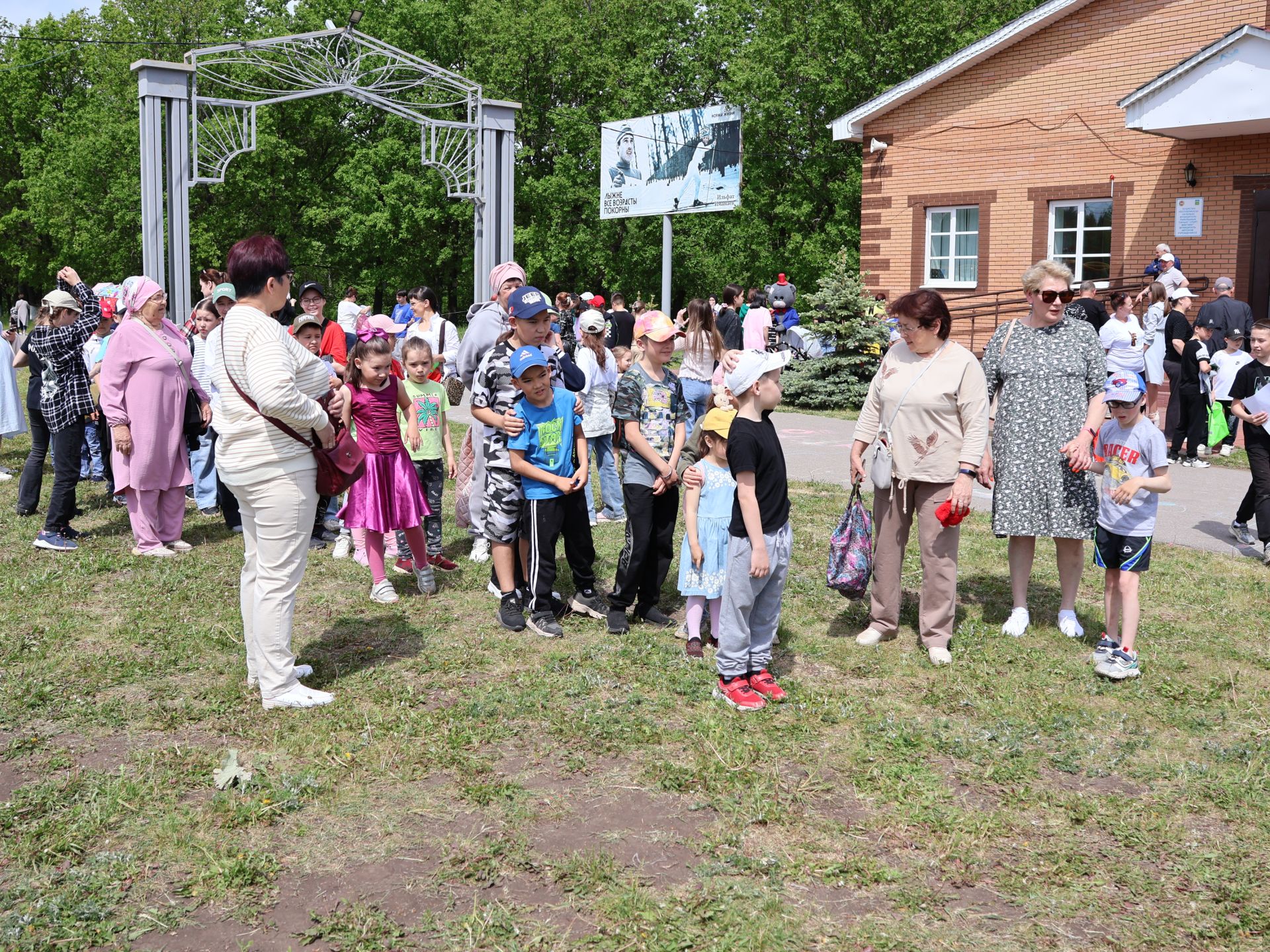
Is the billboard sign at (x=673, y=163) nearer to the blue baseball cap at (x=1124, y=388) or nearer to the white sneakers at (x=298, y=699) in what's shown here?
the blue baseball cap at (x=1124, y=388)

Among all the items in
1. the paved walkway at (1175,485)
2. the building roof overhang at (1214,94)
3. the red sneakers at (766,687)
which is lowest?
the red sneakers at (766,687)

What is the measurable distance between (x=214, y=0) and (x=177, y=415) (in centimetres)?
4469

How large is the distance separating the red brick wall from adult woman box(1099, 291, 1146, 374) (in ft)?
18.6

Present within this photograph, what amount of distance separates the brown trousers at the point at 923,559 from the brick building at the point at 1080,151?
12.7 meters

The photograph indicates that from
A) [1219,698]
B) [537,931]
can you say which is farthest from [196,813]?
[1219,698]

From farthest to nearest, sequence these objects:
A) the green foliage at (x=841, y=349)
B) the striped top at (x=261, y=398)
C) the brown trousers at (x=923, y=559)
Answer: the green foliage at (x=841, y=349)
the brown trousers at (x=923, y=559)
the striped top at (x=261, y=398)

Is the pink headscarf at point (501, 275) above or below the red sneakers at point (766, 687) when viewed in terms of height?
above

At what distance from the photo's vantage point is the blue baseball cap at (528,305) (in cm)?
634

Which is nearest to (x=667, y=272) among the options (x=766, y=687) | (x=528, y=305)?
(x=528, y=305)

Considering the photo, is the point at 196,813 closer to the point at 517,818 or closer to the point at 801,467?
the point at 517,818

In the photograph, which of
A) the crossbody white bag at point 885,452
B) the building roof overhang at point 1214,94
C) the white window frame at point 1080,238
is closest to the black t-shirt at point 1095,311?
the building roof overhang at point 1214,94

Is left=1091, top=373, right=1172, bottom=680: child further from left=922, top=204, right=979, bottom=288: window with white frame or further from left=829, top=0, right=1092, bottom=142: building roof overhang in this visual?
left=922, top=204, right=979, bottom=288: window with white frame

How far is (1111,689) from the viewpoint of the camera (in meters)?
5.62

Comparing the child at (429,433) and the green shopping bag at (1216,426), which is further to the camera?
the green shopping bag at (1216,426)
